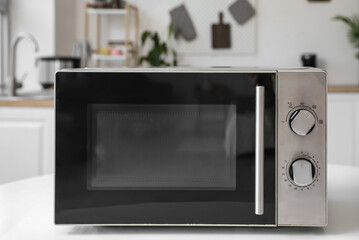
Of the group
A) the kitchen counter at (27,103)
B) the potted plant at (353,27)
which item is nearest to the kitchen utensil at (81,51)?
the kitchen counter at (27,103)

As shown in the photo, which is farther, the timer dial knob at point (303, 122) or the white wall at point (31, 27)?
the white wall at point (31, 27)

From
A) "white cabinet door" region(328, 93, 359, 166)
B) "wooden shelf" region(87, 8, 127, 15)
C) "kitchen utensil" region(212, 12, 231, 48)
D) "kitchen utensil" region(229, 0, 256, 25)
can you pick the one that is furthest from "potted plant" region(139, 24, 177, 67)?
"white cabinet door" region(328, 93, 359, 166)

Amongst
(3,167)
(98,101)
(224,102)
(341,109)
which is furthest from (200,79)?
(341,109)

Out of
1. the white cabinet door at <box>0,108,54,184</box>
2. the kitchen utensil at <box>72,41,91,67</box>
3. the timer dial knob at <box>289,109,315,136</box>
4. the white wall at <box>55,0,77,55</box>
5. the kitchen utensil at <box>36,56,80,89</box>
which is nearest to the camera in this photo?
the timer dial knob at <box>289,109,315,136</box>

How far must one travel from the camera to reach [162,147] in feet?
2.75

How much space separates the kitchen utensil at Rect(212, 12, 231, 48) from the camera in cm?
430

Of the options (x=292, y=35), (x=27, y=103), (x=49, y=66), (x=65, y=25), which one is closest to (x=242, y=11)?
(x=292, y=35)

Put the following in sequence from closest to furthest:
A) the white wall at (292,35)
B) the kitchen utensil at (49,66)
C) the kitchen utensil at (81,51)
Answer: the kitchen utensil at (49,66), the kitchen utensil at (81,51), the white wall at (292,35)

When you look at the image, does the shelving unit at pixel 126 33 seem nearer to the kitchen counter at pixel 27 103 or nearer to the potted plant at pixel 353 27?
the kitchen counter at pixel 27 103

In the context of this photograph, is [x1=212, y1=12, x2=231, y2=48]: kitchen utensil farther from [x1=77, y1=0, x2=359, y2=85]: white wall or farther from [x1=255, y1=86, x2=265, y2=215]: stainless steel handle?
[x1=255, y1=86, x2=265, y2=215]: stainless steel handle

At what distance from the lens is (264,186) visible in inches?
32.0

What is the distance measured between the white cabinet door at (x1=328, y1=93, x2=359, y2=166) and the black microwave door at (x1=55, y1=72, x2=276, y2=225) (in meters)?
2.88

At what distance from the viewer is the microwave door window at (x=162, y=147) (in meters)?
0.83

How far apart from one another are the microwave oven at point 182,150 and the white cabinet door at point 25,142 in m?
1.96
